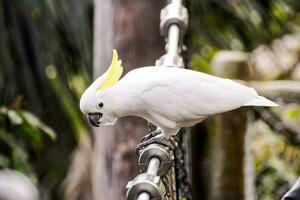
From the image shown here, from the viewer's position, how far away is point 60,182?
273 cm

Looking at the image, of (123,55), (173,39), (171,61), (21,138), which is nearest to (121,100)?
(171,61)

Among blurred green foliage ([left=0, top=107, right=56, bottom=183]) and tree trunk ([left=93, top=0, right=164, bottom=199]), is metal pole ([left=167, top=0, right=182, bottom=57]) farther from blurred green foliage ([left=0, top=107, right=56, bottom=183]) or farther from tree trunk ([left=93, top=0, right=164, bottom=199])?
blurred green foliage ([left=0, top=107, right=56, bottom=183])

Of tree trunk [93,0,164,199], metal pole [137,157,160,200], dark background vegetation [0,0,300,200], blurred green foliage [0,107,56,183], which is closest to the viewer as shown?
metal pole [137,157,160,200]

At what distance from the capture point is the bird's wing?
0.81 m

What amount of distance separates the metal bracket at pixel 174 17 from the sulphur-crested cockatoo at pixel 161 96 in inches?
9.1

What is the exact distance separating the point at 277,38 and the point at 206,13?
32 centimetres

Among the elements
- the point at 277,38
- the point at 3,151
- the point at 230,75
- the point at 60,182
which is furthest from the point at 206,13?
the point at 60,182

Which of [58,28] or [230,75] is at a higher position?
[58,28]

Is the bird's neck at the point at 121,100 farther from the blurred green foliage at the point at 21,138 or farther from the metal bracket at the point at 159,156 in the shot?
the blurred green foliage at the point at 21,138

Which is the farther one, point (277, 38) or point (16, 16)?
point (277, 38)

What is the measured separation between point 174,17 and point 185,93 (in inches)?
10.1

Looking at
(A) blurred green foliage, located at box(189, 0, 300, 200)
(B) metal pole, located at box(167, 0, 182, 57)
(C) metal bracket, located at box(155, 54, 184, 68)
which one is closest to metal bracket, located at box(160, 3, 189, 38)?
(B) metal pole, located at box(167, 0, 182, 57)

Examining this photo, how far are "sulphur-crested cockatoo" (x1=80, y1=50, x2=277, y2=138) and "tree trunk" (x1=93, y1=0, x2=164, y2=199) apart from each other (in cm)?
62

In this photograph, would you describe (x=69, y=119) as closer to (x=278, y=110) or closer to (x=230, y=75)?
(x=278, y=110)
